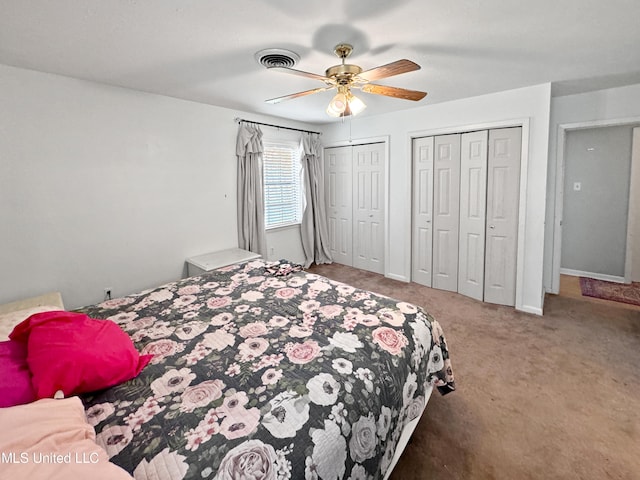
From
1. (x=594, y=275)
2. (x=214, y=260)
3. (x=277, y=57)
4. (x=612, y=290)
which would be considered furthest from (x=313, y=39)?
(x=594, y=275)

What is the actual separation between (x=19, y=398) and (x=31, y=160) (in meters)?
2.20

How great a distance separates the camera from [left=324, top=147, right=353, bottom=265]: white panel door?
491cm

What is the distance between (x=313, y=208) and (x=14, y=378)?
13.5 feet

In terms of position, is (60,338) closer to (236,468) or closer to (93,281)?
(236,468)

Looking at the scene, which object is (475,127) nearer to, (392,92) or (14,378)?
(392,92)

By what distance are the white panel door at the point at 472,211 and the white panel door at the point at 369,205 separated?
3.70 ft

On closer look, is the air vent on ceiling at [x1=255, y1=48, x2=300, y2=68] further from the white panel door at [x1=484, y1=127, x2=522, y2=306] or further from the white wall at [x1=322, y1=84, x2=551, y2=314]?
the white panel door at [x1=484, y1=127, x2=522, y2=306]

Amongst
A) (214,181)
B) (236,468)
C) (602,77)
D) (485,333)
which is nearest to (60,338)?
(236,468)

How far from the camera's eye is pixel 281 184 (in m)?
4.59

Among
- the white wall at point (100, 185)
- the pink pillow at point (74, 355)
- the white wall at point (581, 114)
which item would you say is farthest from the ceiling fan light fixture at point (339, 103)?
the white wall at point (581, 114)

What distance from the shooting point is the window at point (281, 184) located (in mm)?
4395

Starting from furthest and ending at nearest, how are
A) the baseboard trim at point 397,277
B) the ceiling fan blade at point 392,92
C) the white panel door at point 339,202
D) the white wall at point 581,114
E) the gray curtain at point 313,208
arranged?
the white panel door at point 339,202 < the gray curtain at point 313,208 < the baseboard trim at point 397,277 < the white wall at point 581,114 < the ceiling fan blade at point 392,92

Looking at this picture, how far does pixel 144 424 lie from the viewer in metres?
1.08

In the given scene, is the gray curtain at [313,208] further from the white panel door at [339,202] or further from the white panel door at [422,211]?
the white panel door at [422,211]
